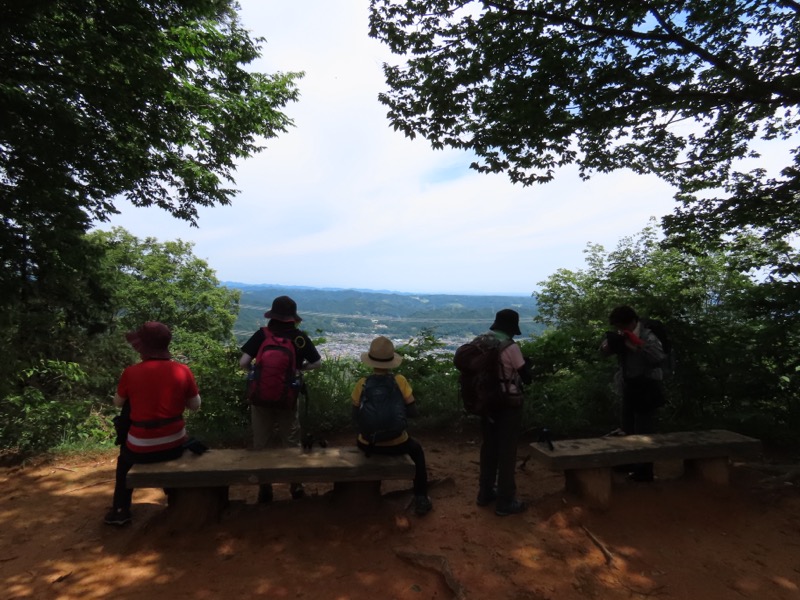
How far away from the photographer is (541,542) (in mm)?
3133

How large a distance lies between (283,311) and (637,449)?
331 cm

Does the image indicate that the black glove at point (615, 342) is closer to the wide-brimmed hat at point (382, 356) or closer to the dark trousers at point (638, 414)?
the dark trousers at point (638, 414)

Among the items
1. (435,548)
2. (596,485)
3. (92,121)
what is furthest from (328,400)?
(92,121)

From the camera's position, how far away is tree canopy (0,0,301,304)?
537cm

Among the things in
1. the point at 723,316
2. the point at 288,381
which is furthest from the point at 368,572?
the point at 723,316

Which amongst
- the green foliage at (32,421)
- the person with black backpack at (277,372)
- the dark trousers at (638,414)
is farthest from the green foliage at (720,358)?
the green foliage at (32,421)

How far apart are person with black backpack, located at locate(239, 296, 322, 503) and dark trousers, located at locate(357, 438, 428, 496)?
31.7 inches

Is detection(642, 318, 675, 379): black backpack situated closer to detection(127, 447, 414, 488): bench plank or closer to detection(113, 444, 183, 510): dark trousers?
detection(127, 447, 414, 488): bench plank

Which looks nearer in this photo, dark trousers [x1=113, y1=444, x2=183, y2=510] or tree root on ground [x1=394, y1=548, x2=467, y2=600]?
tree root on ground [x1=394, y1=548, x2=467, y2=600]

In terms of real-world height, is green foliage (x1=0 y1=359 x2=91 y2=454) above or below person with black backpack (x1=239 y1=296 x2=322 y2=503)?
below

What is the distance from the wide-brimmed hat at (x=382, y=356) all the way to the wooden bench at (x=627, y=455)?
58.8 inches

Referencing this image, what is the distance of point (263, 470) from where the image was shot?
3.22 meters

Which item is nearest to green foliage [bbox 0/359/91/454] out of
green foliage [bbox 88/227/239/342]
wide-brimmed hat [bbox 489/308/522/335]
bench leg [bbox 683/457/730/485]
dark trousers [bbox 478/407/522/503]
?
dark trousers [bbox 478/407/522/503]

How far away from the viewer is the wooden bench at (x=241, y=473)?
3184 millimetres
